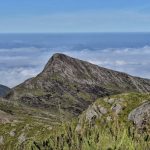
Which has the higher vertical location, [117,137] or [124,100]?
[124,100]

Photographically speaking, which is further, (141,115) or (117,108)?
(117,108)

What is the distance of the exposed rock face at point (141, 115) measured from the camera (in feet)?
524

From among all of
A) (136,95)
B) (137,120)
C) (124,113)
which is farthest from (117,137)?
(136,95)

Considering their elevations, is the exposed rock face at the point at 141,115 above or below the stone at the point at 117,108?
below

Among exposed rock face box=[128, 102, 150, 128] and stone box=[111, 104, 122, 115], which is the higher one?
stone box=[111, 104, 122, 115]

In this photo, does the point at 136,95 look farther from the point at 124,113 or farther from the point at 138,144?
the point at 138,144

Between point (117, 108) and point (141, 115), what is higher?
point (117, 108)

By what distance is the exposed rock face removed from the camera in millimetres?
159700

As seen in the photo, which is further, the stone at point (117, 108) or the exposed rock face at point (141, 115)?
the stone at point (117, 108)

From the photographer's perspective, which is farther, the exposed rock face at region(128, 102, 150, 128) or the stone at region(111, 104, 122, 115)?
the stone at region(111, 104, 122, 115)

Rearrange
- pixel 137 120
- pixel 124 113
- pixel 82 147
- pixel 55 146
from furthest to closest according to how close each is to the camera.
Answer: pixel 124 113, pixel 137 120, pixel 55 146, pixel 82 147

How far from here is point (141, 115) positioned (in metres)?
165

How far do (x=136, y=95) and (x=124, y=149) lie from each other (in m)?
141

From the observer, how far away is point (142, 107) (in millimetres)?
169875
